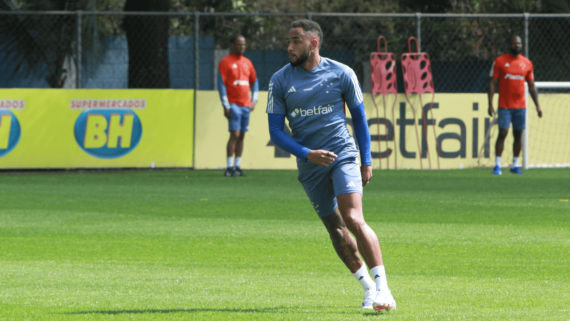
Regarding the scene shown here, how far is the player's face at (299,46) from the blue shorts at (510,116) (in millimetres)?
10813

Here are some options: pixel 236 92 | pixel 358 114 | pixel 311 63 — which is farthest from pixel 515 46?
pixel 311 63

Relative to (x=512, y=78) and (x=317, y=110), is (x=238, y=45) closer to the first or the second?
(x=512, y=78)

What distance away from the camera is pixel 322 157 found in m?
5.04

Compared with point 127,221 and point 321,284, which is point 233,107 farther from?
point 321,284

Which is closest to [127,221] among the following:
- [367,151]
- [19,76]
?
[367,151]

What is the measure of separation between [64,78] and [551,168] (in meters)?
10.6

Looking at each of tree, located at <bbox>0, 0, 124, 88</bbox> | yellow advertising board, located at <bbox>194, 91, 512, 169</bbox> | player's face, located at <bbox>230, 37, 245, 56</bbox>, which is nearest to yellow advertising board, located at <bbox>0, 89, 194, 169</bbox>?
yellow advertising board, located at <bbox>194, 91, 512, 169</bbox>

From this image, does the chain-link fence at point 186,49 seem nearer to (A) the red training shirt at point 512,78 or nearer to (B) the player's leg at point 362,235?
(A) the red training shirt at point 512,78

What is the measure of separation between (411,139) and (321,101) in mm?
11621

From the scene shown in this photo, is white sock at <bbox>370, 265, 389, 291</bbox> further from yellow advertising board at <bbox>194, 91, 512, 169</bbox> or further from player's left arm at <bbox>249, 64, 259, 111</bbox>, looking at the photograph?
yellow advertising board at <bbox>194, 91, 512, 169</bbox>

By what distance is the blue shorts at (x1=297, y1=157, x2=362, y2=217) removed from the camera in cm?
517

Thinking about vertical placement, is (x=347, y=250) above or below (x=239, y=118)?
below

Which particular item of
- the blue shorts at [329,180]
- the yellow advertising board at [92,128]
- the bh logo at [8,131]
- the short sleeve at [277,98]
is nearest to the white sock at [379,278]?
the blue shorts at [329,180]

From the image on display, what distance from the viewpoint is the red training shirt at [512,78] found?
50.1ft
